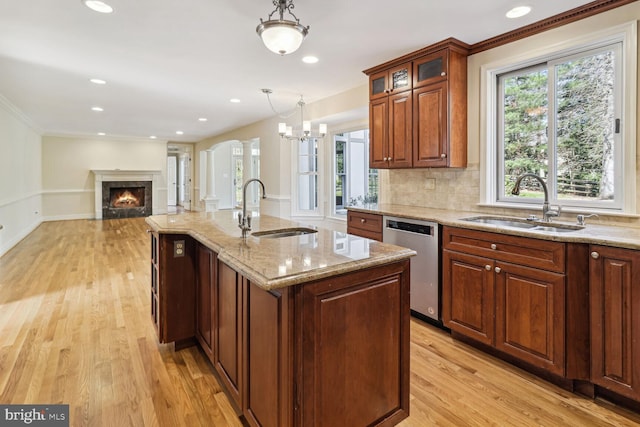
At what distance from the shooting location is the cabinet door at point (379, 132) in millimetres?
3570

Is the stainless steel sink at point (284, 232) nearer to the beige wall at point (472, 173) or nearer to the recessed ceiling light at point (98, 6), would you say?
the beige wall at point (472, 173)

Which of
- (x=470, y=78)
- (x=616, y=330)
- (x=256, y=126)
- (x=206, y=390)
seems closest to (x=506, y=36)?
(x=470, y=78)

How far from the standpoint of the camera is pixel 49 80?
4.19 m

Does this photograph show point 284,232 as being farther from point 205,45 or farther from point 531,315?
point 205,45

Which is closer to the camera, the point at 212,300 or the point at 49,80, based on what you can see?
the point at 212,300

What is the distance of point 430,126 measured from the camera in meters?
3.14

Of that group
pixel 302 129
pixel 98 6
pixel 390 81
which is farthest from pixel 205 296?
pixel 302 129

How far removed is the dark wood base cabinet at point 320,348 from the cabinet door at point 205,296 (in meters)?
0.22

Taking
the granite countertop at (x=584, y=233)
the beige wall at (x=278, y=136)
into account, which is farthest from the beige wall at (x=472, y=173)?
the beige wall at (x=278, y=136)

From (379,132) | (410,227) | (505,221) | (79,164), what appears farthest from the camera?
(79,164)

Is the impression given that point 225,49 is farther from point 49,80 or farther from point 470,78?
point 49,80

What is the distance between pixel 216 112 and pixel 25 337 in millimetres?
4521

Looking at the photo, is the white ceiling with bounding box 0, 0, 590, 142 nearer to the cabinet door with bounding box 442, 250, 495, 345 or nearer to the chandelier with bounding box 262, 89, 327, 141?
the chandelier with bounding box 262, 89, 327, 141

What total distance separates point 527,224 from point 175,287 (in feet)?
8.76
